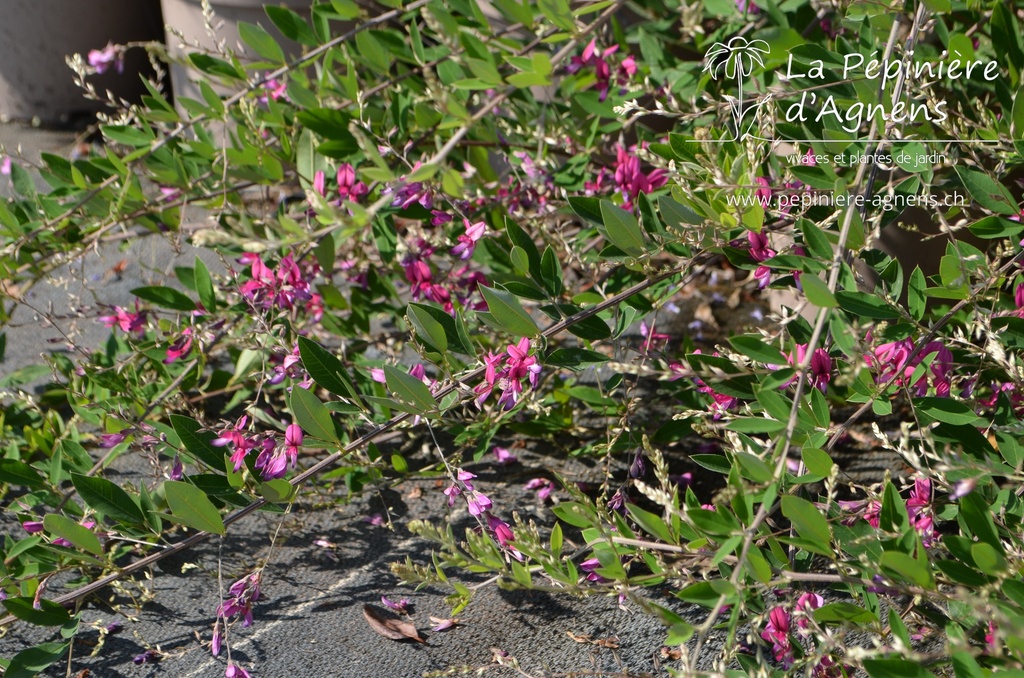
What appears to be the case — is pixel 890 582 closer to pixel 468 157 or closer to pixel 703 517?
pixel 703 517

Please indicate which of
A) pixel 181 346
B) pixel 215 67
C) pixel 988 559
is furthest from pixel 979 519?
pixel 215 67

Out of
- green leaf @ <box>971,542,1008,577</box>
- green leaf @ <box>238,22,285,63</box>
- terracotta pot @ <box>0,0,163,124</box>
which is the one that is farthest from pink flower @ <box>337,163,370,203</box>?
terracotta pot @ <box>0,0,163,124</box>

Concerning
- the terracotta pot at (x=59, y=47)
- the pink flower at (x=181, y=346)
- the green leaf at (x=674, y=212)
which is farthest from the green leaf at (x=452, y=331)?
the terracotta pot at (x=59, y=47)

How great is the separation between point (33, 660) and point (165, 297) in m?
0.75

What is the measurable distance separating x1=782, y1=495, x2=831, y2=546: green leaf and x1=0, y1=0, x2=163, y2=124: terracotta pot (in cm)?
374

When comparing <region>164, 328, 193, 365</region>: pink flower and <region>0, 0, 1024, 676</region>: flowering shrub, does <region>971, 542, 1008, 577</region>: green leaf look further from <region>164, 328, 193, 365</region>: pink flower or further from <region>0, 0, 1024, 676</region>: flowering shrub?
<region>164, 328, 193, 365</region>: pink flower

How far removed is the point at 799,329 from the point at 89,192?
4.72 ft

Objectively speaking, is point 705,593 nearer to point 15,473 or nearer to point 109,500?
point 109,500

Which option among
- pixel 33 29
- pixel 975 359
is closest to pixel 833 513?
pixel 975 359

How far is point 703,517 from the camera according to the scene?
1123 millimetres

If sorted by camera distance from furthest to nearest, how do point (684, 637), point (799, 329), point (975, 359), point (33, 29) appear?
point (33, 29) → point (975, 359) → point (799, 329) → point (684, 637)

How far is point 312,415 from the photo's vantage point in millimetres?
1376

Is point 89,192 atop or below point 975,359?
atop

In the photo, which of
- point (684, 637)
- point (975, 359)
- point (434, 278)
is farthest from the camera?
point (434, 278)
